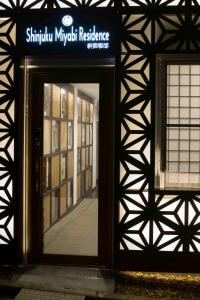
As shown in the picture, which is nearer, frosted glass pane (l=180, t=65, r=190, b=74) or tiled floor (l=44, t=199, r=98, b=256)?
frosted glass pane (l=180, t=65, r=190, b=74)

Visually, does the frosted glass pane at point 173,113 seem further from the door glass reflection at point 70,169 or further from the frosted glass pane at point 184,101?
the door glass reflection at point 70,169

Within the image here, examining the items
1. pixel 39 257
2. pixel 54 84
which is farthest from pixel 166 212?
pixel 54 84

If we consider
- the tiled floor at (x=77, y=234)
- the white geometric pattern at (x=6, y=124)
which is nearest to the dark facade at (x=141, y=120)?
the white geometric pattern at (x=6, y=124)

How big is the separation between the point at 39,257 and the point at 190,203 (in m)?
2.30

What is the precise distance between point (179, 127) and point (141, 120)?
1.83ft

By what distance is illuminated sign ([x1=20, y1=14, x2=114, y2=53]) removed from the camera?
621 cm

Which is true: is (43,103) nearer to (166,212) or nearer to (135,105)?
(135,105)

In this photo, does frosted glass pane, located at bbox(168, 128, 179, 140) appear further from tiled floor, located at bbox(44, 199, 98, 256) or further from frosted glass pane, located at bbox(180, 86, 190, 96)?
tiled floor, located at bbox(44, 199, 98, 256)

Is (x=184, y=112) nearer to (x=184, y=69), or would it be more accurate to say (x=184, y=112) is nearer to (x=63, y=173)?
(x=184, y=69)

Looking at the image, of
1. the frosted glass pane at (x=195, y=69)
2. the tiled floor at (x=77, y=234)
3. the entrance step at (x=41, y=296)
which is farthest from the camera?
the tiled floor at (x=77, y=234)

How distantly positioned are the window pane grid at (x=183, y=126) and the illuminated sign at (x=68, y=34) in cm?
102

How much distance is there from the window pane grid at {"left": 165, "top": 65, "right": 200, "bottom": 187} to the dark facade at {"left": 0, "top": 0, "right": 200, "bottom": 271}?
231 mm

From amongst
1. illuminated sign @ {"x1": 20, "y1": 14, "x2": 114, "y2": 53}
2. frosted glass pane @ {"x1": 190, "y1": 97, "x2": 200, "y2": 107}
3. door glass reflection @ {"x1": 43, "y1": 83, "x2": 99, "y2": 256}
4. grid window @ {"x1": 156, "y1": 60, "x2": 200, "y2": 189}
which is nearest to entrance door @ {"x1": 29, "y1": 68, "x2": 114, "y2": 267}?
door glass reflection @ {"x1": 43, "y1": 83, "x2": 99, "y2": 256}

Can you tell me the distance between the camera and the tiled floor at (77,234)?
6625 millimetres
